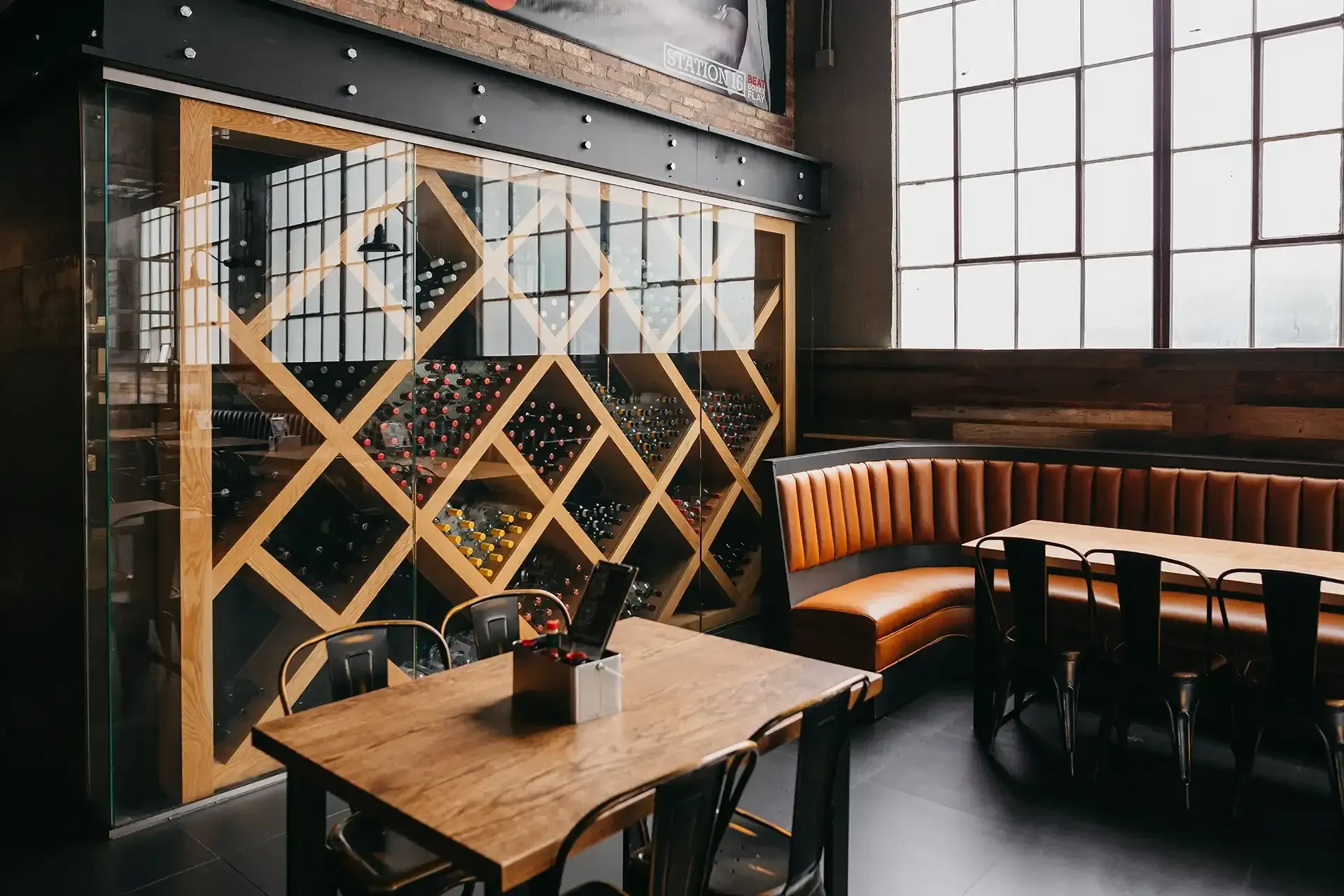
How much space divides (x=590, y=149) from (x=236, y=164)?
1.76 metres

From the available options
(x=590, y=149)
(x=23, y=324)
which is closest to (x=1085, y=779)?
(x=590, y=149)

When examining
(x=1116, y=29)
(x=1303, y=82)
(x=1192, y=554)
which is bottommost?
(x=1192, y=554)

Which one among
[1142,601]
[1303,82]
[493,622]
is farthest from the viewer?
[1303,82]

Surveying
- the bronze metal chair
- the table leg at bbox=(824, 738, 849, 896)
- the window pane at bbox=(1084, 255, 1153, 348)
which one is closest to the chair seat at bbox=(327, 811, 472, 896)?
the bronze metal chair

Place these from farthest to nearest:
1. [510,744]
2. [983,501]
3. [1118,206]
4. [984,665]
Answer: [1118,206]
[983,501]
[984,665]
[510,744]

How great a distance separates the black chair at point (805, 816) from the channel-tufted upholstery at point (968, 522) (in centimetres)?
213

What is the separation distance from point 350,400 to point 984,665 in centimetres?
281

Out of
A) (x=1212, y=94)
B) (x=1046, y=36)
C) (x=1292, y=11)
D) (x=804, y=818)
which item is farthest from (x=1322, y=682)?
(x=1046, y=36)

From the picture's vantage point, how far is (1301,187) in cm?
492

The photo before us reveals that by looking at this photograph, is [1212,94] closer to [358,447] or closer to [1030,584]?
[1030,584]

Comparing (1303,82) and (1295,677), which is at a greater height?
(1303,82)

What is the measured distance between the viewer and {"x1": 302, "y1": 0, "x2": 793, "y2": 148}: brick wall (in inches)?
170

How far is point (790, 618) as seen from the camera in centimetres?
459

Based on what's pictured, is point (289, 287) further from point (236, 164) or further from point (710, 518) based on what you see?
point (710, 518)
